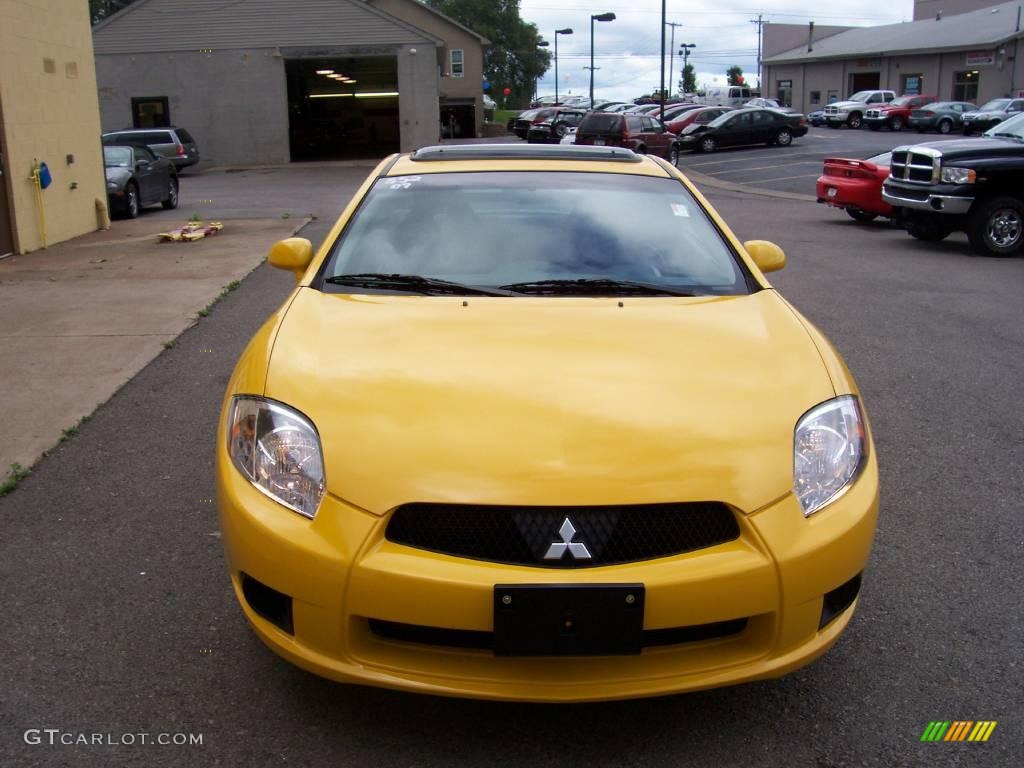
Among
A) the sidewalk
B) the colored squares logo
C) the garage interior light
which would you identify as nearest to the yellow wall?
the sidewalk

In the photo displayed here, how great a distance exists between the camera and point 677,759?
2801 mm

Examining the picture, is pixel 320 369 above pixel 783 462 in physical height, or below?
above

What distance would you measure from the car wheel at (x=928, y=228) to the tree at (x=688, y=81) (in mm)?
124620

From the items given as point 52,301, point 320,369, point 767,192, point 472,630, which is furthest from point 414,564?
point 767,192

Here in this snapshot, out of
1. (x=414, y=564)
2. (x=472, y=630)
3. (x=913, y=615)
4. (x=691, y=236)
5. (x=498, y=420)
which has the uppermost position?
(x=691, y=236)

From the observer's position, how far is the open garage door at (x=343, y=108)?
44281mm

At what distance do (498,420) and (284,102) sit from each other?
126 ft

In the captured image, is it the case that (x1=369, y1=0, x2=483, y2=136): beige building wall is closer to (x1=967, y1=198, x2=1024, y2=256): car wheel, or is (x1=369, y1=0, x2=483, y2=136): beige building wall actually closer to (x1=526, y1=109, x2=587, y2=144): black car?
(x1=526, y1=109, x2=587, y2=144): black car

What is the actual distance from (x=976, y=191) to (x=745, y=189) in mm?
13472

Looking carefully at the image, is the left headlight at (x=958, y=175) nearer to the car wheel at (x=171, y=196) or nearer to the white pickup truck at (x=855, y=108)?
the car wheel at (x=171, y=196)

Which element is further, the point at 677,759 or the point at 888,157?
the point at 888,157

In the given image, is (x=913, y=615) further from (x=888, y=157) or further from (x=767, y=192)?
(x=767, y=192)

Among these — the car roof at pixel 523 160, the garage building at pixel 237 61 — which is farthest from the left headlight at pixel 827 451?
the garage building at pixel 237 61

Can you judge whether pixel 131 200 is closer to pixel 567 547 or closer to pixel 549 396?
pixel 549 396
